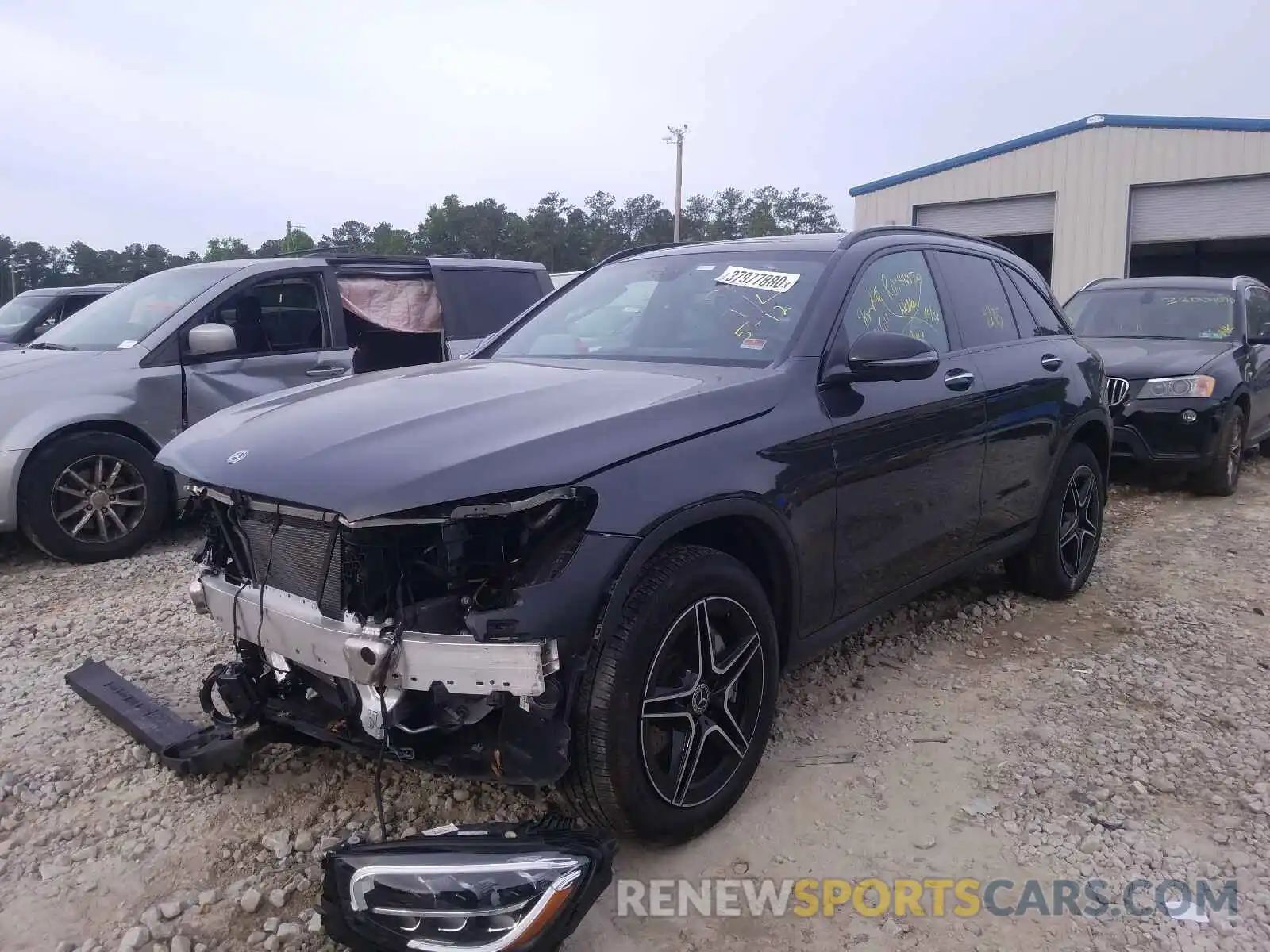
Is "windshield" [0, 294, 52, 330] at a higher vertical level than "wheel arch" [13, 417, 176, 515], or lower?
higher

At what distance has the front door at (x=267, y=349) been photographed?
599 centimetres

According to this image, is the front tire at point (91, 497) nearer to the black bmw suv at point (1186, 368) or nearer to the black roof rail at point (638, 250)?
the black roof rail at point (638, 250)

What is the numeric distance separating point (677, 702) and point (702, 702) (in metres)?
0.10

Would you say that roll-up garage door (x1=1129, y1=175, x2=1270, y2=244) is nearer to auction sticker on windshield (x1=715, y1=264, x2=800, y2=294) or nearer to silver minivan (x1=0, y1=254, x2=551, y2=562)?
silver minivan (x1=0, y1=254, x2=551, y2=562)

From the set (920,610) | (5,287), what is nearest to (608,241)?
(5,287)

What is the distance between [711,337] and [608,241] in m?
47.6

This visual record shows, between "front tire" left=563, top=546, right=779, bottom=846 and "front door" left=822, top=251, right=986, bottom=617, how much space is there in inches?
22.6

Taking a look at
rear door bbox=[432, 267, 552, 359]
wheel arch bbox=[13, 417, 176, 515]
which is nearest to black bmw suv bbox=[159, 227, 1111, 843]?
wheel arch bbox=[13, 417, 176, 515]

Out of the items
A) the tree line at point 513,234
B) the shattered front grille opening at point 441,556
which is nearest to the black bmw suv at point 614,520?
the shattered front grille opening at point 441,556

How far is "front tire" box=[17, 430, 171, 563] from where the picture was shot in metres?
5.33

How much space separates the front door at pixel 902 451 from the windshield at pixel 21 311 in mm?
12041

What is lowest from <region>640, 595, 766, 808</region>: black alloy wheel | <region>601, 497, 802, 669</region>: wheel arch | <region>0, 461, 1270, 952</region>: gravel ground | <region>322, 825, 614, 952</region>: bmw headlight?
<region>0, 461, 1270, 952</region>: gravel ground

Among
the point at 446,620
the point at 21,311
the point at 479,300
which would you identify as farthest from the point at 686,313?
the point at 21,311

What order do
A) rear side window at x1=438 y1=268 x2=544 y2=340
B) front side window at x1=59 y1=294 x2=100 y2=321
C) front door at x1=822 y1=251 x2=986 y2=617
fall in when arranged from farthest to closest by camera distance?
front side window at x1=59 y1=294 x2=100 y2=321 → rear side window at x1=438 y1=268 x2=544 y2=340 → front door at x1=822 y1=251 x2=986 y2=617
